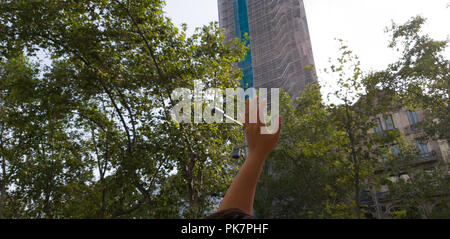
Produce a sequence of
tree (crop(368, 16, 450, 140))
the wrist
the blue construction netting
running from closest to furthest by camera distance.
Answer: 1. the wrist
2. tree (crop(368, 16, 450, 140))
3. the blue construction netting

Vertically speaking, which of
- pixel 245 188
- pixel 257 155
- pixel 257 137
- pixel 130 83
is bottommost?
pixel 245 188

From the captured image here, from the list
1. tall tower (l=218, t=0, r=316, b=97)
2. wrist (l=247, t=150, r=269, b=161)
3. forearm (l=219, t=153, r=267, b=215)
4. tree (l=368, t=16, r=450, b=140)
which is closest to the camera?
forearm (l=219, t=153, r=267, b=215)

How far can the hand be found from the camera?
5.76ft

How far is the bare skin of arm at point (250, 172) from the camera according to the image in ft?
4.97

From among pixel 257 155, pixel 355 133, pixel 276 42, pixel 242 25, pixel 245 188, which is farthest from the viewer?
pixel 242 25

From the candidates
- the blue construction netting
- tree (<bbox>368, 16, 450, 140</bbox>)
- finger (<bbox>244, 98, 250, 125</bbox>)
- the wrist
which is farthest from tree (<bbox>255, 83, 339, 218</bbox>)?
the wrist

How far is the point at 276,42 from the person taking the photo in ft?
72.2

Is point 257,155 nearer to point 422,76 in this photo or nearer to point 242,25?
point 422,76

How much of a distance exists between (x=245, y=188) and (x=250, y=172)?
0.35 ft

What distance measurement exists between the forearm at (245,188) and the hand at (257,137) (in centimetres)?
4

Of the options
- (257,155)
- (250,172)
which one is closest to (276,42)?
(257,155)

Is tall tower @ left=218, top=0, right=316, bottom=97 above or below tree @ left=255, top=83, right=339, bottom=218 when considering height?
above

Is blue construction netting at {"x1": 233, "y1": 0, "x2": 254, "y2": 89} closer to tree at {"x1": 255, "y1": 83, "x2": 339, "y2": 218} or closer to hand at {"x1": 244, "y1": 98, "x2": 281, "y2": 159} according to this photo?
tree at {"x1": 255, "y1": 83, "x2": 339, "y2": 218}
